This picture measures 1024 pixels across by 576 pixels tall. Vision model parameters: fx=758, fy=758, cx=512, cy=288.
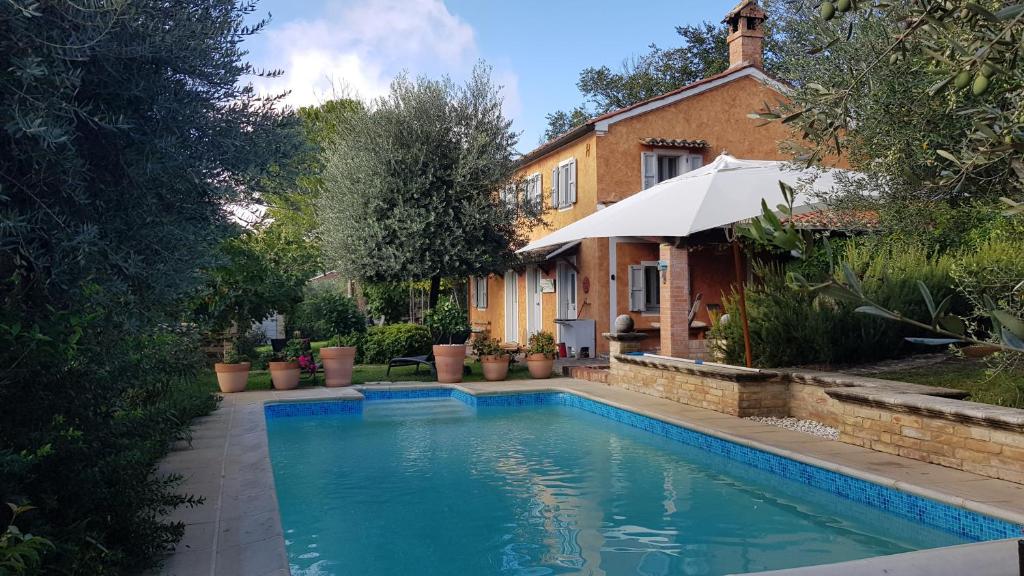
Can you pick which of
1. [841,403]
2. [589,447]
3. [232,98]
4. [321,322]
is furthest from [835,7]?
[321,322]

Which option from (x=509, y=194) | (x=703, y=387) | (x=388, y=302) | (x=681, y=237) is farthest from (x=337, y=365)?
(x=388, y=302)

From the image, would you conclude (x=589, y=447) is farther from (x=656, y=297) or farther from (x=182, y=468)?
(x=656, y=297)

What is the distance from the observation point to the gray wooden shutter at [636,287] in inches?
691

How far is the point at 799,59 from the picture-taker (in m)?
10.0

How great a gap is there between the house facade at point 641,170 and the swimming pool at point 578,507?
24.2ft

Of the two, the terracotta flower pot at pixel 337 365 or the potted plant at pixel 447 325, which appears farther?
the potted plant at pixel 447 325

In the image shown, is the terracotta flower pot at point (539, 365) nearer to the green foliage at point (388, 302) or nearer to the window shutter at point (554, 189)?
the window shutter at point (554, 189)

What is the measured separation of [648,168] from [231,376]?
1040 centimetres

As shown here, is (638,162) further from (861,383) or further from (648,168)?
(861,383)

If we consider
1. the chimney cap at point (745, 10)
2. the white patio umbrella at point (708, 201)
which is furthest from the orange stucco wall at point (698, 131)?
the white patio umbrella at point (708, 201)

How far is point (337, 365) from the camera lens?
13945mm

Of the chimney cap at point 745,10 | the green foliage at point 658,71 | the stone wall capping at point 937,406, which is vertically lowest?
the stone wall capping at point 937,406

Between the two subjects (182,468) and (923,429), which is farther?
(182,468)

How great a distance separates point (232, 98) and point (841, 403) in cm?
631
